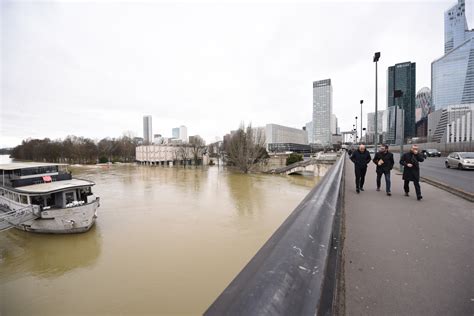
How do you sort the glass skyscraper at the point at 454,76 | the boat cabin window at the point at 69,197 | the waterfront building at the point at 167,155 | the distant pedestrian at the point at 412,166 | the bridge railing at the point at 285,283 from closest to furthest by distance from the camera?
1. the bridge railing at the point at 285,283
2. the distant pedestrian at the point at 412,166
3. the boat cabin window at the point at 69,197
4. the glass skyscraper at the point at 454,76
5. the waterfront building at the point at 167,155

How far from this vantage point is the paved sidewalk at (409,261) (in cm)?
168

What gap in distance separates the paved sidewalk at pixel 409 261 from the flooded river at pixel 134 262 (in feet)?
17.0

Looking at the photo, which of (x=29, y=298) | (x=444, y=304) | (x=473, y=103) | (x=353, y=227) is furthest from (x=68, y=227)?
(x=473, y=103)

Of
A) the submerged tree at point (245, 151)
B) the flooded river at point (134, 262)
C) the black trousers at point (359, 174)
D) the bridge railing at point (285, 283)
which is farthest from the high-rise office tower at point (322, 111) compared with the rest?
the bridge railing at point (285, 283)

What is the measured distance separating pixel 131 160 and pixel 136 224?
84.3 m

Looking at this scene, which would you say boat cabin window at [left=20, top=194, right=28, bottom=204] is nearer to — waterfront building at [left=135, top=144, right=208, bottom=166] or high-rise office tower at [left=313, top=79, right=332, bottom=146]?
waterfront building at [left=135, top=144, right=208, bottom=166]

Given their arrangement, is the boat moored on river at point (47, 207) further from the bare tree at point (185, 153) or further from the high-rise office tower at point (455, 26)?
the high-rise office tower at point (455, 26)

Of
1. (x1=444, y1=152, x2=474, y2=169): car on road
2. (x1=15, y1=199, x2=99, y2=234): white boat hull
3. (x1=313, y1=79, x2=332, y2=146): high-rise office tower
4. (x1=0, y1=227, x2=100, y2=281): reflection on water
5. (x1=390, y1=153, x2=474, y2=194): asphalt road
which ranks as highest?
(x1=313, y1=79, x2=332, y2=146): high-rise office tower

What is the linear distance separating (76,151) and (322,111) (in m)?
128

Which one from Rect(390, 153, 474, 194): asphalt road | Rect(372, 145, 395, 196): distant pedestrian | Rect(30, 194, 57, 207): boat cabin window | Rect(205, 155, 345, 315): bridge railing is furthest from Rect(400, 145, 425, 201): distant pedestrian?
Rect(30, 194, 57, 207): boat cabin window

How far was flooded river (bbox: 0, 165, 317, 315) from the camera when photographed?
634 centimetres

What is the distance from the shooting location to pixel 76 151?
7012 centimetres

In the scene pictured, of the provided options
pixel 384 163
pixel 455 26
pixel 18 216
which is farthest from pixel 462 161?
pixel 455 26

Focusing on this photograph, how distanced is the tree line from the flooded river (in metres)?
71.5
